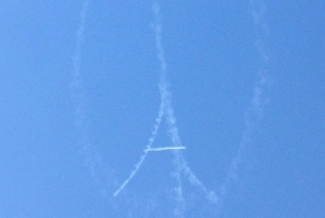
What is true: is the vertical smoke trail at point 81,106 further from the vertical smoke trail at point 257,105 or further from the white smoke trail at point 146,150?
the vertical smoke trail at point 257,105

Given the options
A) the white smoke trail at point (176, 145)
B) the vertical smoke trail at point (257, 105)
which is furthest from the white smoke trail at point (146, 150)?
the vertical smoke trail at point (257, 105)

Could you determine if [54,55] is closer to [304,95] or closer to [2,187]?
[2,187]

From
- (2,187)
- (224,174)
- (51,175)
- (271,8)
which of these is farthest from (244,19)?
(2,187)

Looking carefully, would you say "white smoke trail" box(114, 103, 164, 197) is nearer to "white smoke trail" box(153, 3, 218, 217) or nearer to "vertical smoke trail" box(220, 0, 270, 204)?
"white smoke trail" box(153, 3, 218, 217)

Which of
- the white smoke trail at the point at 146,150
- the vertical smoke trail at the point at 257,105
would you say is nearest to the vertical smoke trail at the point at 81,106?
the white smoke trail at the point at 146,150

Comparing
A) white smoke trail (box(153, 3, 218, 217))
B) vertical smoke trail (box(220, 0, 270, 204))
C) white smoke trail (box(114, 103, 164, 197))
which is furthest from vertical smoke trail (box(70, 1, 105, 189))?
vertical smoke trail (box(220, 0, 270, 204))

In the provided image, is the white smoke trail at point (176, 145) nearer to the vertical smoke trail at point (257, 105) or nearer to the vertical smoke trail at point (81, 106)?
the vertical smoke trail at point (257, 105)

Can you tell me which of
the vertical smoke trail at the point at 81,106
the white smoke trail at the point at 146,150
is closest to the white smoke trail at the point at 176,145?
the white smoke trail at the point at 146,150

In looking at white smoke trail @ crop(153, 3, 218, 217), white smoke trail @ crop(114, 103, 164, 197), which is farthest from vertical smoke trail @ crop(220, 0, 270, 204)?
white smoke trail @ crop(114, 103, 164, 197)

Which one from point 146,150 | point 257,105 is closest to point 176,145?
point 146,150

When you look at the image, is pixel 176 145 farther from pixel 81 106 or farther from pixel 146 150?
pixel 81 106

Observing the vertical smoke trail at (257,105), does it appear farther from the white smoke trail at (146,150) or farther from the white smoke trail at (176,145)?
the white smoke trail at (146,150)

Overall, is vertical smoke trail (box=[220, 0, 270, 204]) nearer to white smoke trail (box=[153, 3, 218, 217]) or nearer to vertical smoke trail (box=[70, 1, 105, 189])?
white smoke trail (box=[153, 3, 218, 217])
